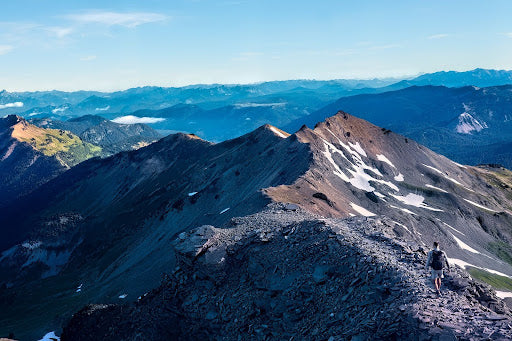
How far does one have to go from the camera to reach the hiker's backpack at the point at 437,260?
2727cm

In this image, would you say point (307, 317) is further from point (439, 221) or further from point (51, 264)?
point (51, 264)

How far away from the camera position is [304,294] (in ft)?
106

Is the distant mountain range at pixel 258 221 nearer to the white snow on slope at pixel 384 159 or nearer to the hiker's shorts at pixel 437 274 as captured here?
the white snow on slope at pixel 384 159

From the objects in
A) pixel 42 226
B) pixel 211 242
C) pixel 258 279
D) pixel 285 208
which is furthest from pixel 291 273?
pixel 42 226

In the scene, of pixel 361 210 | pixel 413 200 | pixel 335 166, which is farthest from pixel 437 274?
pixel 413 200

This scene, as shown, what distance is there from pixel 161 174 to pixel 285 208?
135748mm

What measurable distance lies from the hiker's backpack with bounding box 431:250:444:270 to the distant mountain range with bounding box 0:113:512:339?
224cm

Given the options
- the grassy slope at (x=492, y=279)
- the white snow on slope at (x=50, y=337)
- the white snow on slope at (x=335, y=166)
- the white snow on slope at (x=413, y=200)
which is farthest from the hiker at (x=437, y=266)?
the white snow on slope at (x=413, y=200)

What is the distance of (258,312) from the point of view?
33.8 metres

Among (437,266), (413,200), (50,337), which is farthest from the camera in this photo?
(413,200)

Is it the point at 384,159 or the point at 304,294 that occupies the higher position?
the point at 304,294

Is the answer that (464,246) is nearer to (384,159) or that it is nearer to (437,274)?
(384,159)

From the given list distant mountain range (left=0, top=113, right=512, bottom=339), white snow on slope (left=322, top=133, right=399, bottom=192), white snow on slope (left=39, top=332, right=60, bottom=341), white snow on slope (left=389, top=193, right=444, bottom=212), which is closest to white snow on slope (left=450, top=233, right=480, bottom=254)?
distant mountain range (left=0, top=113, right=512, bottom=339)

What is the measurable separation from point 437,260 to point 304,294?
34.9 ft
